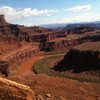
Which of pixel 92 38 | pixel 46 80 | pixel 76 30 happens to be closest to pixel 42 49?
pixel 92 38

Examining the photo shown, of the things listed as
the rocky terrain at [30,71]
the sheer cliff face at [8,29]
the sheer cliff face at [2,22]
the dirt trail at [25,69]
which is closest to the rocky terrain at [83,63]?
the dirt trail at [25,69]

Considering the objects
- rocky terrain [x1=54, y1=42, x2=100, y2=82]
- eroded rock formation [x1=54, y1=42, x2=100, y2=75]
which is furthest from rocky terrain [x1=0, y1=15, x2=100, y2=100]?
eroded rock formation [x1=54, y1=42, x2=100, y2=75]

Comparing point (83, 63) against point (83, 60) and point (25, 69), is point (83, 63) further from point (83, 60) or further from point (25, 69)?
point (25, 69)

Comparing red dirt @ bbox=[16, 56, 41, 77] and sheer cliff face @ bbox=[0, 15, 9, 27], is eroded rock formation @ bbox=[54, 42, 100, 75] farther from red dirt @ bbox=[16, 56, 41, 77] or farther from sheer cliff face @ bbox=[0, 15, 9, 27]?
sheer cliff face @ bbox=[0, 15, 9, 27]

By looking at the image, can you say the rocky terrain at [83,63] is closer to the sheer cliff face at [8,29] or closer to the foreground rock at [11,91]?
the foreground rock at [11,91]

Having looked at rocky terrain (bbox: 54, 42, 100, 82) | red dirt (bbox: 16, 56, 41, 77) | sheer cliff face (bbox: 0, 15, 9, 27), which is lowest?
red dirt (bbox: 16, 56, 41, 77)

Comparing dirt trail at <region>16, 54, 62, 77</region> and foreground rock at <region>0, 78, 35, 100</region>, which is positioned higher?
foreground rock at <region>0, 78, 35, 100</region>

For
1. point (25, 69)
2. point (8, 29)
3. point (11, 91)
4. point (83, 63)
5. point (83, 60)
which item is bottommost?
point (25, 69)

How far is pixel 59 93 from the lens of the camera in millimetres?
23250

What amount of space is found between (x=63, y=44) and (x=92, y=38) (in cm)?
1185

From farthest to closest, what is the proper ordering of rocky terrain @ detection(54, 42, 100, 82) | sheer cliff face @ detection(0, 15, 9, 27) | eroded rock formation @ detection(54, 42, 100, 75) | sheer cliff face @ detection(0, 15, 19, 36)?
sheer cliff face @ detection(0, 15, 9, 27) → sheer cliff face @ detection(0, 15, 19, 36) → eroded rock formation @ detection(54, 42, 100, 75) → rocky terrain @ detection(54, 42, 100, 82)

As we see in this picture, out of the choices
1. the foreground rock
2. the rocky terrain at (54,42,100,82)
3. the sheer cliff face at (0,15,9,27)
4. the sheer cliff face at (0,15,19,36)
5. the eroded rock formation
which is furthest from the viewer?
the sheer cliff face at (0,15,9,27)

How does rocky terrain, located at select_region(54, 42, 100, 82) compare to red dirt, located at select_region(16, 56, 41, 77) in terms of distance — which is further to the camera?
red dirt, located at select_region(16, 56, 41, 77)

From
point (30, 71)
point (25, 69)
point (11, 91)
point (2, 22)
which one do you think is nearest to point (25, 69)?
point (25, 69)
